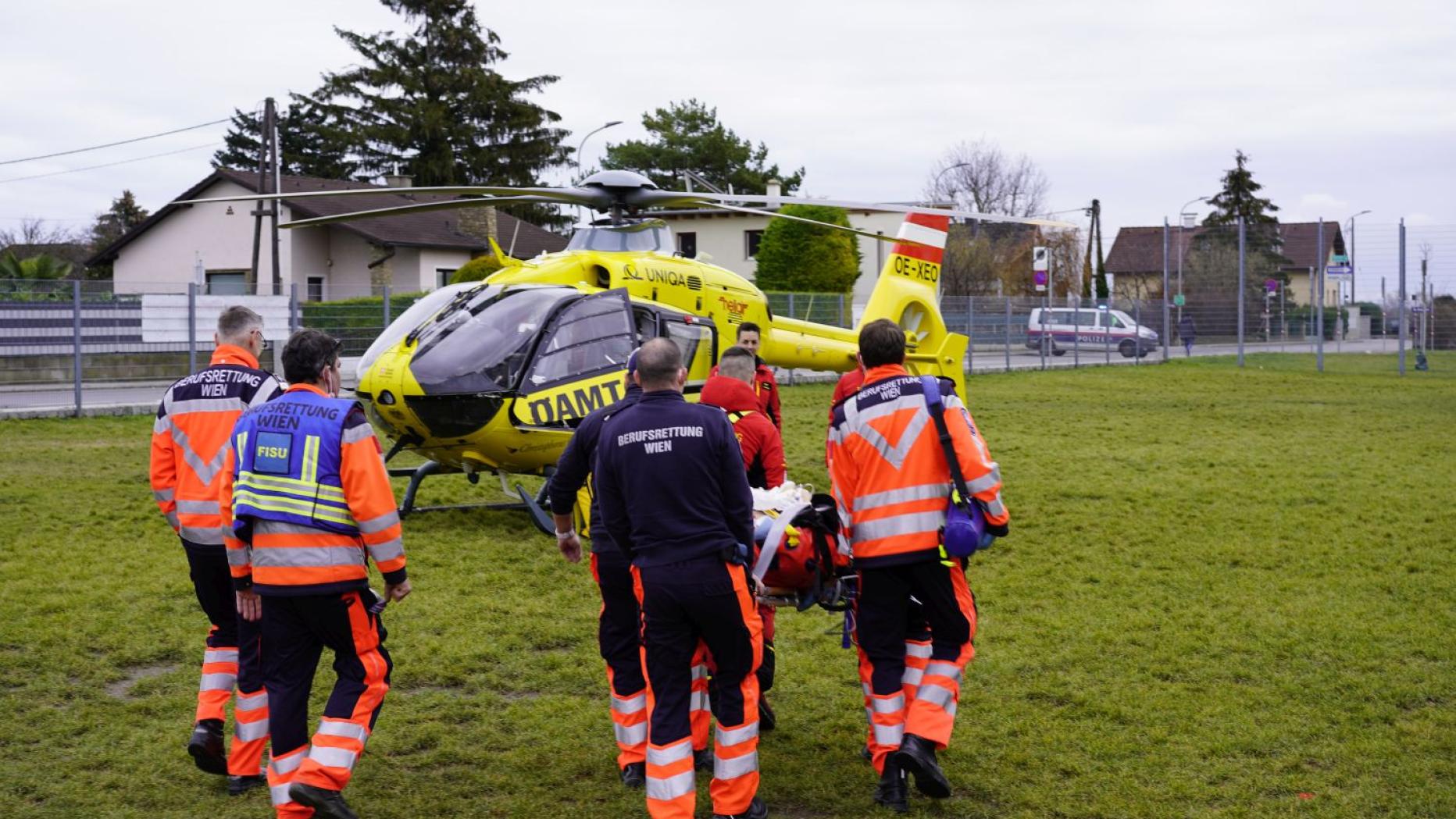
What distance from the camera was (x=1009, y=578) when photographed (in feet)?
27.8

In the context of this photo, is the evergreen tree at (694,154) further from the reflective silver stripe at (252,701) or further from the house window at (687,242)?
the reflective silver stripe at (252,701)

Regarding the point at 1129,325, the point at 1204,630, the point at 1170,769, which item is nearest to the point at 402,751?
the point at 1170,769

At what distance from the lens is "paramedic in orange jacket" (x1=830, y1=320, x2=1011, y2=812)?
4.79 m

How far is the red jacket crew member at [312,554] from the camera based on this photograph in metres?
4.37

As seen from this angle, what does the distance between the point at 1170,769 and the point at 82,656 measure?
5.42 m

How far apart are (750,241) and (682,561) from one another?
154 feet

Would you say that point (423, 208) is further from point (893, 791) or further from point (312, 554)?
point (893, 791)

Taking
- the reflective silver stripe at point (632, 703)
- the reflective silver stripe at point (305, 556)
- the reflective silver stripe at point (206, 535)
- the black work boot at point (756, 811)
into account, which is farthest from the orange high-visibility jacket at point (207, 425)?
the black work boot at point (756, 811)

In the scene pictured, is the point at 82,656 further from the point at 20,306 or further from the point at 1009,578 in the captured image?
the point at 20,306

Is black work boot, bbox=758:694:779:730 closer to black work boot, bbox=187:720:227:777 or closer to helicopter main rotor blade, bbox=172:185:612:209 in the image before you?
black work boot, bbox=187:720:227:777

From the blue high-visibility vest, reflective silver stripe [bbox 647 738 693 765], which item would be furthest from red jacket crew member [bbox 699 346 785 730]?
the blue high-visibility vest

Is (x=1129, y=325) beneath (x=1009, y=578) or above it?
above

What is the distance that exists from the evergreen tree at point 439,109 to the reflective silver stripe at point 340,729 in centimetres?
4428

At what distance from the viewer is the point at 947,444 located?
480cm
